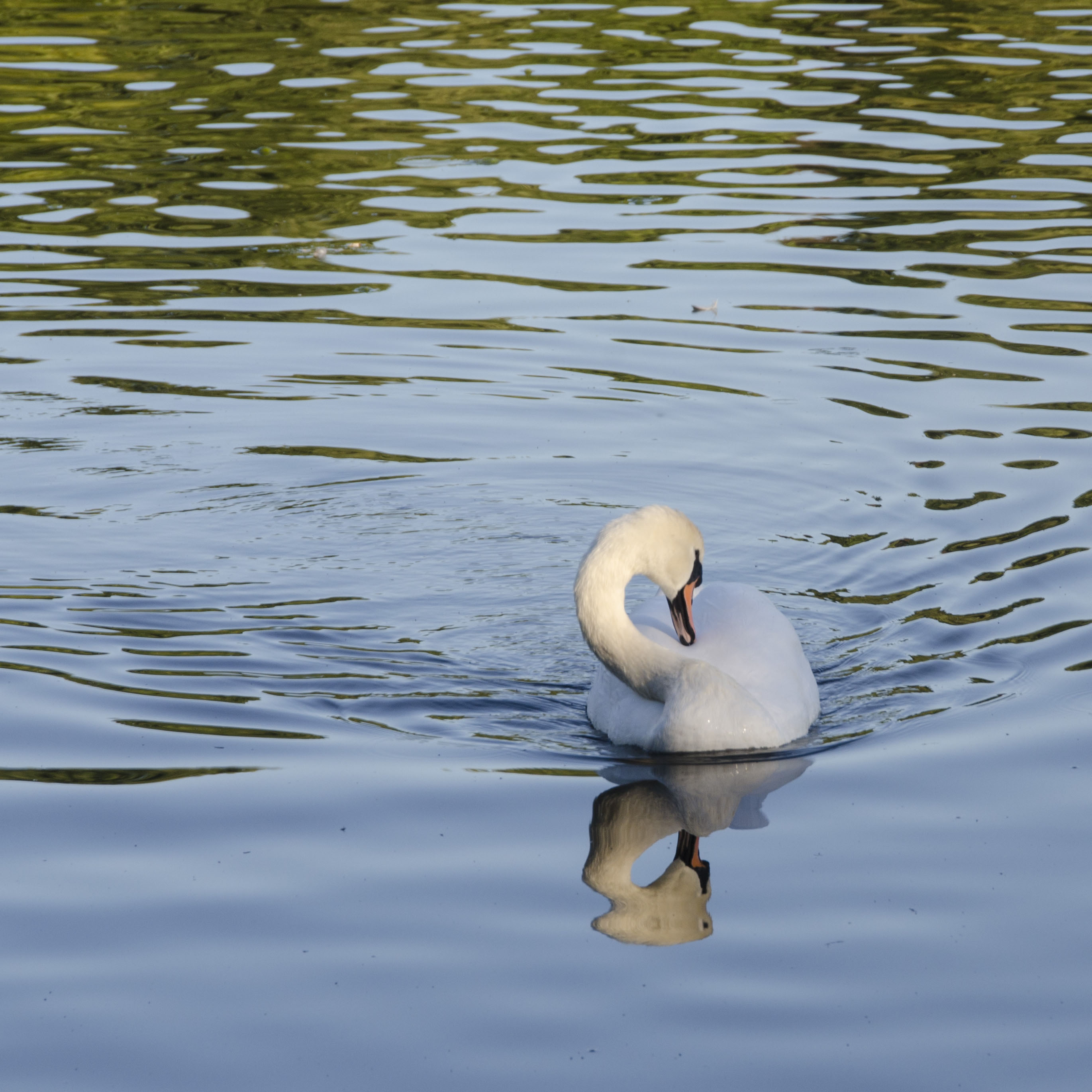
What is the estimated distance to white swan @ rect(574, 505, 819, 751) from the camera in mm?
6578

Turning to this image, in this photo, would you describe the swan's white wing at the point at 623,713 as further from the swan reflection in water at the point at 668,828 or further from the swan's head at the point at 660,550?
the swan's head at the point at 660,550

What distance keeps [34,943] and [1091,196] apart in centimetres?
1178

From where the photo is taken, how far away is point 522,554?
897 centimetres

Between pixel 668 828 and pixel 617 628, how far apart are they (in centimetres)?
83

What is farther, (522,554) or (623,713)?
(522,554)

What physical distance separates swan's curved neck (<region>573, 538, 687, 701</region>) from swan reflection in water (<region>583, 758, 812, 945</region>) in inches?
13.3

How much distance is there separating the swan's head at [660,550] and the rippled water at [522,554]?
689 mm

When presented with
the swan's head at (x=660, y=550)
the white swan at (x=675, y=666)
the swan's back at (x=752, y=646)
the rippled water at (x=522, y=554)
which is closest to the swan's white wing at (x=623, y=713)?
the white swan at (x=675, y=666)

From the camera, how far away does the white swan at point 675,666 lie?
6578 mm

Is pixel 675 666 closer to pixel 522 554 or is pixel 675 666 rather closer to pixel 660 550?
pixel 660 550

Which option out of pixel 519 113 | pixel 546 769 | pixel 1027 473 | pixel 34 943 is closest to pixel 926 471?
pixel 1027 473

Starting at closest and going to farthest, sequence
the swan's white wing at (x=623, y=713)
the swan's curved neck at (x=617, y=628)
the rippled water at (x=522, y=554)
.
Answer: the rippled water at (x=522, y=554)
the swan's curved neck at (x=617, y=628)
the swan's white wing at (x=623, y=713)

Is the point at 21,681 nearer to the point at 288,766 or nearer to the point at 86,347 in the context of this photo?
the point at 288,766

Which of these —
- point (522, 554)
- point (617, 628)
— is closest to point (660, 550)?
point (617, 628)
